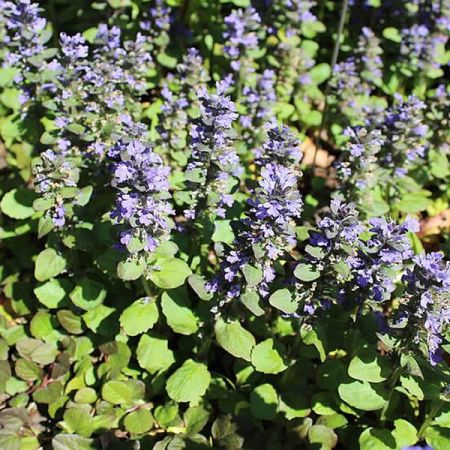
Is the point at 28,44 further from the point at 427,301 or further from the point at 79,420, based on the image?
the point at 427,301

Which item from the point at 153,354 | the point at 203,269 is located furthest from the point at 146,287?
the point at 203,269

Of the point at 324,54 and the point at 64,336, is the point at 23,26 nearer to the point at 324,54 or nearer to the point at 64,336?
the point at 64,336

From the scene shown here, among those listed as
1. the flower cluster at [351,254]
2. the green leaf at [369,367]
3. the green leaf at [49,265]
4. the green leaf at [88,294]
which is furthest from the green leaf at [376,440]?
the green leaf at [49,265]

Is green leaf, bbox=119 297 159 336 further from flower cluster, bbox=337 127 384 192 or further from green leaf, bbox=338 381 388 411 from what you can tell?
flower cluster, bbox=337 127 384 192

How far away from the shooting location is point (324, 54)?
759 centimetres

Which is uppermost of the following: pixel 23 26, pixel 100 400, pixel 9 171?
pixel 23 26

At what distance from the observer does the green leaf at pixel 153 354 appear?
15.5ft

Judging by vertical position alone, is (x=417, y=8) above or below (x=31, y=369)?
above

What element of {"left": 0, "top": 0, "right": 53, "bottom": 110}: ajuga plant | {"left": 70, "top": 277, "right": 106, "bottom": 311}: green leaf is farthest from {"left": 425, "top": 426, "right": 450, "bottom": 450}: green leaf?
{"left": 0, "top": 0, "right": 53, "bottom": 110}: ajuga plant

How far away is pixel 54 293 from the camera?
5.11 m

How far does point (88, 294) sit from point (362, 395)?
2177mm

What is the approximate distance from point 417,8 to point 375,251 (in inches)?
166

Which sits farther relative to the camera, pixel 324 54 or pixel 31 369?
pixel 324 54

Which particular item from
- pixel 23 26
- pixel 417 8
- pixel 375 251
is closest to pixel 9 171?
pixel 23 26
